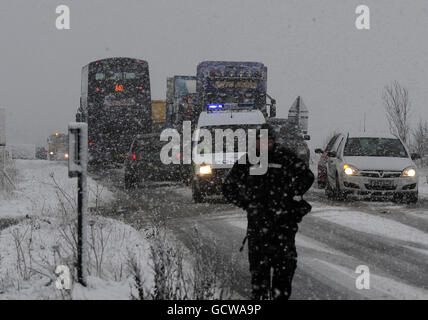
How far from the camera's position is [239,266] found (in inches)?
324

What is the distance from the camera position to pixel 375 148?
16500mm

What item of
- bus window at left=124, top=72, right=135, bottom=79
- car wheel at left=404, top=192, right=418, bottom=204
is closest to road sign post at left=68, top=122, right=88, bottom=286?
car wheel at left=404, top=192, right=418, bottom=204

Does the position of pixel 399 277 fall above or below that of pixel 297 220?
below

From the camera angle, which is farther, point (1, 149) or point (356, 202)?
point (1, 149)

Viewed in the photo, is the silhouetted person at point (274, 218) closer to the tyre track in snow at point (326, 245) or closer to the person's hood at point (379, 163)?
the tyre track in snow at point (326, 245)

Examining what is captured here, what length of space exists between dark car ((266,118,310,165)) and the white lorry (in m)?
3.16

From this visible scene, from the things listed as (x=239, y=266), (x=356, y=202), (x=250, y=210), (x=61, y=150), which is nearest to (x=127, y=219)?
(x=239, y=266)

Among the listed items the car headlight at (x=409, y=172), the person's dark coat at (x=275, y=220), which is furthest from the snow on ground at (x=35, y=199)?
the car headlight at (x=409, y=172)

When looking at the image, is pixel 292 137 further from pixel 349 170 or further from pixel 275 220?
pixel 275 220

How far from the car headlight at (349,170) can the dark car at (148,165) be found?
22.6 ft

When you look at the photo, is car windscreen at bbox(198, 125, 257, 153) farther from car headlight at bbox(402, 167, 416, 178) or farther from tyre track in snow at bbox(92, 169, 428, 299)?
car headlight at bbox(402, 167, 416, 178)

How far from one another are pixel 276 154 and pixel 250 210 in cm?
52

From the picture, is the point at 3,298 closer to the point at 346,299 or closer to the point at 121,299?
the point at 121,299

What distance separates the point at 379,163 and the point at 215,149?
3.93 m
